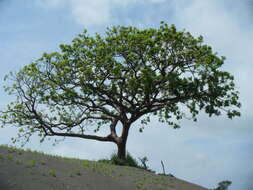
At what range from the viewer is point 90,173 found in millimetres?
18484

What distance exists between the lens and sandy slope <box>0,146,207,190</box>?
45.5 ft

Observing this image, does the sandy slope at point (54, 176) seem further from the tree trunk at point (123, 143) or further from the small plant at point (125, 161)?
the tree trunk at point (123, 143)

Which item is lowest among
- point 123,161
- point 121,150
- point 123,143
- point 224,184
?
point 224,184

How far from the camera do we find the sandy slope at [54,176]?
13862mm

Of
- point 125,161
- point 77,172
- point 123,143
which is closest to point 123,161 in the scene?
point 125,161

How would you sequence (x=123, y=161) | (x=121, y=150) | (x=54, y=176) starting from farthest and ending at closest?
(x=121, y=150), (x=123, y=161), (x=54, y=176)

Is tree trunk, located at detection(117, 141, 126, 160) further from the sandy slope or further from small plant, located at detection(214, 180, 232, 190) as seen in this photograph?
small plant, located at detection(214, 180, 232, 190)

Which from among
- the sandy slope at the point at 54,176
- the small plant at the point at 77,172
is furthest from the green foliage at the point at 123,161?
the small plant at the point at 77,172

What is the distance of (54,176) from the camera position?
15617mm

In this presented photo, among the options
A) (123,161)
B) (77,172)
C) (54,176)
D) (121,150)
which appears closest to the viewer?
(54,176)

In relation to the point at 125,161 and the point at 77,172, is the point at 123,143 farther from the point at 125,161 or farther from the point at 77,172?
the point at 77,172

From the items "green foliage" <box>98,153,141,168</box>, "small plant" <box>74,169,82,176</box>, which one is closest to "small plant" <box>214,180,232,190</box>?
"green foliage" <box>98,153,141,168</box>

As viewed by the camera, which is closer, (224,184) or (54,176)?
(54,176)

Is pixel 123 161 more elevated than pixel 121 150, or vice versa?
pixel 121 150
